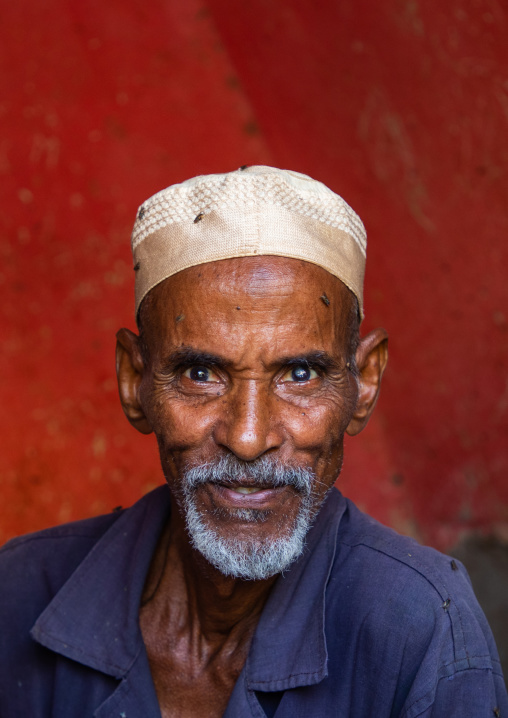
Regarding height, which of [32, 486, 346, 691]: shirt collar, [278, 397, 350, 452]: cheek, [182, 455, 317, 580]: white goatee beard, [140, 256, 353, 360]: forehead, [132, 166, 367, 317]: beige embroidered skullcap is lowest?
[32, 486, 346, 691]: shirt collar

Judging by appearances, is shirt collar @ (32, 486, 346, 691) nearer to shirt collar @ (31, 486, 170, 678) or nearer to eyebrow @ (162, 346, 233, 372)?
shirt collar @ (31, 486, 170, 678)

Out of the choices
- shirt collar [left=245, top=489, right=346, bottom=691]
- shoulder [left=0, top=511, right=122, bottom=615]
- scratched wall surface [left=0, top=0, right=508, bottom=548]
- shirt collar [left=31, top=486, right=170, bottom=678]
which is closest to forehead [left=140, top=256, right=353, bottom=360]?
shirt collar [left=245, top=489, right=346, bottom=691]

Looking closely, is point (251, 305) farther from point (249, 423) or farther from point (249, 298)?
point (249, 423)

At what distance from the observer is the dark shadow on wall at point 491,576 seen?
3504 millimetres

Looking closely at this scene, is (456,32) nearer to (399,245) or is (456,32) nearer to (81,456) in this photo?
(399,245)

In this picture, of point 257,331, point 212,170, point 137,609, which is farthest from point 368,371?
point 212,170

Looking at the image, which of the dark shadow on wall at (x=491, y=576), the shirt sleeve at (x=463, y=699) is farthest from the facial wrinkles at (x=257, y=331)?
the dark shadow on wall at (x=491, y=576)

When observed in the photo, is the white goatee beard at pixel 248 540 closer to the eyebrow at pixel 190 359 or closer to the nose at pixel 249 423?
the nose at pixel 249 423

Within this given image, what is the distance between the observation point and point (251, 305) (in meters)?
1.82

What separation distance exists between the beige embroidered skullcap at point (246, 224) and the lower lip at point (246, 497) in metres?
0.54

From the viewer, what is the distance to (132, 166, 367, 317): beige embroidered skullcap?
1.86 m

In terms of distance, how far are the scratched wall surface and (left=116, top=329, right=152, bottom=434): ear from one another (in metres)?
1.39

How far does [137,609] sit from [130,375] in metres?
0.63

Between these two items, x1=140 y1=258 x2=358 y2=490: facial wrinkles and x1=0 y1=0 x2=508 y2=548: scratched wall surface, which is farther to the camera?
x1=0 y1=0 x2=508 y2=548: scratched wall surface
